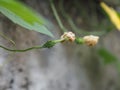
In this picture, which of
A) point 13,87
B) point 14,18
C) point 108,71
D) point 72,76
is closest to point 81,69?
point 72,76

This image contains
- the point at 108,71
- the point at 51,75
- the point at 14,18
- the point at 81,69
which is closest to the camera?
the point at 14,18

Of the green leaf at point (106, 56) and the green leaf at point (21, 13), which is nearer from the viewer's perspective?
the green leaf at point (21, 13)

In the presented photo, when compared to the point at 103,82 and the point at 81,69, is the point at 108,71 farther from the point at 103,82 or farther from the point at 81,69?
the point at 81,69

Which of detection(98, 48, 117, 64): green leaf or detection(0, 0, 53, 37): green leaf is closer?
detection(0, 0, 53, 37): green leaf

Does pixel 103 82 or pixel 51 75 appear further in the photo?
pixel 103 82

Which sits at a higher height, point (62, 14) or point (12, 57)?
point (62, 14)

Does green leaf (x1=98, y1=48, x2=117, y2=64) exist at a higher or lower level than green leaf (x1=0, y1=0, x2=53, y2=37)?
higher

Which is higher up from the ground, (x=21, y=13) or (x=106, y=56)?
(x=106, y=56)

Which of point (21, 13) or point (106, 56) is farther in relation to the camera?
point (106, 56)
